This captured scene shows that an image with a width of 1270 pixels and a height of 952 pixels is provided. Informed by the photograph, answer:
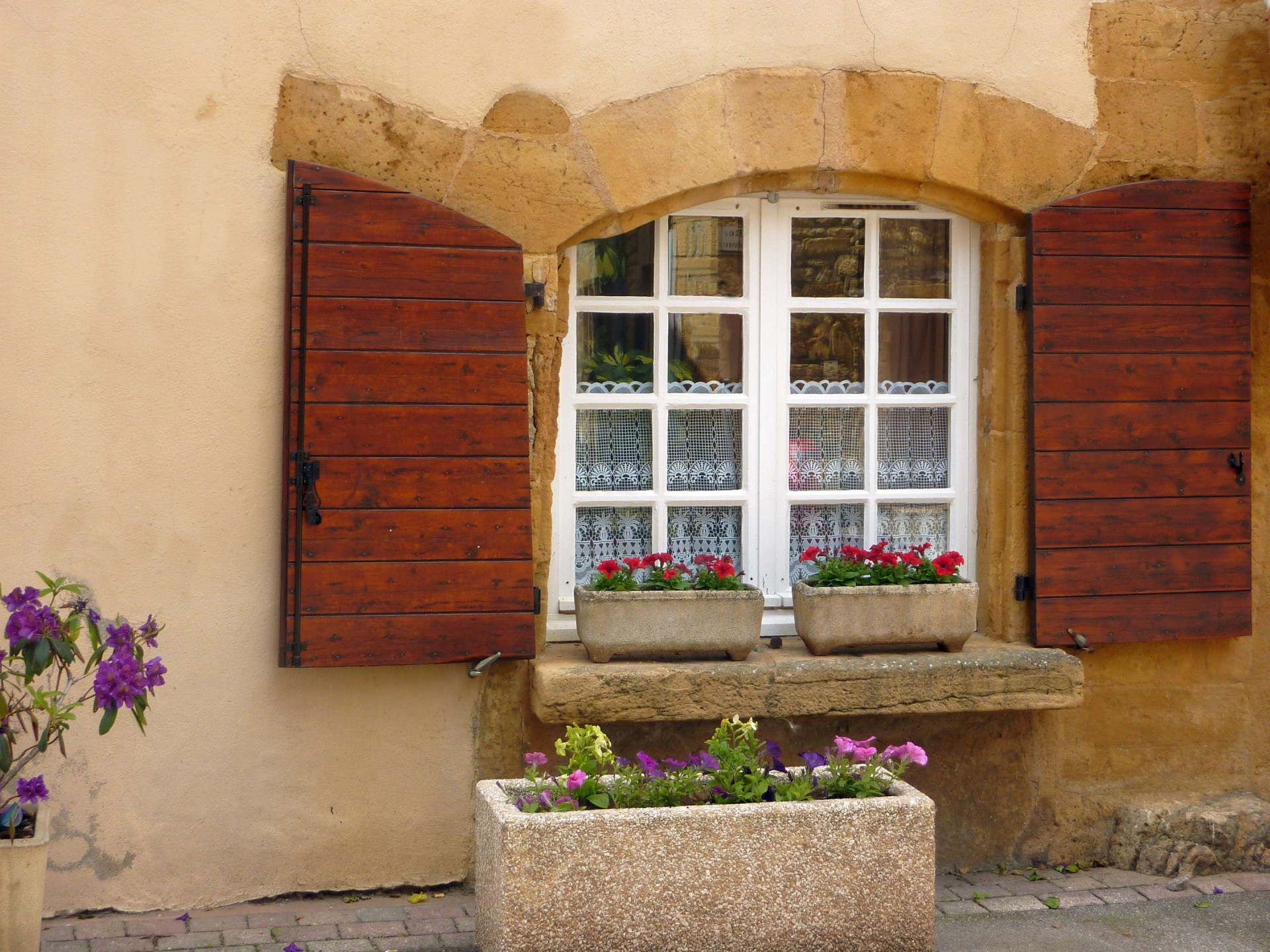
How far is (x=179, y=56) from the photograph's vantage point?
4059 mm

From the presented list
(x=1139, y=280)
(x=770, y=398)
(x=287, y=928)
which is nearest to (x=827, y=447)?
(x=770, y=398)

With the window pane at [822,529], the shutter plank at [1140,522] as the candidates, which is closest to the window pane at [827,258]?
the window pane at [822,529]

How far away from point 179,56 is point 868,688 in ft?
9.09

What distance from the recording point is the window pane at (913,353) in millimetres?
4773

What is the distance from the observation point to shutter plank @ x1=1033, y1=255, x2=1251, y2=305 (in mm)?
4531

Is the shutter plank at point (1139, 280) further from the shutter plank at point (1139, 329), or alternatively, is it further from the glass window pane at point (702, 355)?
the glass window pane at point (702, 355)

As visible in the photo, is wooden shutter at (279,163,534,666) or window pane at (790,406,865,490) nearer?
wooden shutter at (279,163,534,666)

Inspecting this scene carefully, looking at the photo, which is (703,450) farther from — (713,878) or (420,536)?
(713,878)

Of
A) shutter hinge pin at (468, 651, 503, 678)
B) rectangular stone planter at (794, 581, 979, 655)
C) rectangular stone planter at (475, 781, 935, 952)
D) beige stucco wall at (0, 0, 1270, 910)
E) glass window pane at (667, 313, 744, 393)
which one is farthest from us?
glass window pane at (667, 313, 744, 393)

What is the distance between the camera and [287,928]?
4008mm

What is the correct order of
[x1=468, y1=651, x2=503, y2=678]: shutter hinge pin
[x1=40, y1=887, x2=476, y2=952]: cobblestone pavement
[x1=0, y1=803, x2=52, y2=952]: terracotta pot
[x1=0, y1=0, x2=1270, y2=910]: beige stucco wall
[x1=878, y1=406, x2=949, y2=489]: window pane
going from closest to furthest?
[x1=0, y1=803, x2=52, y2=952]: terracotta pot → [x1=40, y1=887, x2=476, y2=952]: cobblestone pavement → [x1=0, y1=0, x2=1270, y2=910]: beige stucco wall → [x1=468, y1=651, x2=503, y2=678]: shutter hinge pin → [x1=878, y1=406, x2=949, y2=489]: window pane

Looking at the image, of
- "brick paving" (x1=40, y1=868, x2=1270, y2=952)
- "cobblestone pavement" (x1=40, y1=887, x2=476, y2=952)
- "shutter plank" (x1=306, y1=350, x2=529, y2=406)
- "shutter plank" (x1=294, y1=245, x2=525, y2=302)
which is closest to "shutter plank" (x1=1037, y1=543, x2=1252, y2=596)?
"brick paving" (x1=40, y1=868, x2=1270, y2=952)

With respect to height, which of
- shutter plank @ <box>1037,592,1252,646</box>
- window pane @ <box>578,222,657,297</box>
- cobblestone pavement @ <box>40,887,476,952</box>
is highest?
window pane @ <box>578,222,657,297</box>

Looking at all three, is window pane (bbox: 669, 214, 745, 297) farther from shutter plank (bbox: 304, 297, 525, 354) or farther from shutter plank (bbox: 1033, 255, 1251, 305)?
shutter plank (bbox: 1033, 255, 1251, 305)
